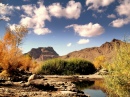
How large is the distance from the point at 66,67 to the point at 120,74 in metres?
55.6

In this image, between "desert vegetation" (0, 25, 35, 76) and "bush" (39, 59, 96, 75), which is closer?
"desert vegetation" (0, 25, 35, 76)

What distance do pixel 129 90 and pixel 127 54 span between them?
Answer: 2.47 m

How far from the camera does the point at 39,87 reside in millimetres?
29938

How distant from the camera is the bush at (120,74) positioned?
16.5 metres

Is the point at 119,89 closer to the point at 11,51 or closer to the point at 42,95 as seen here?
the point at 42,95

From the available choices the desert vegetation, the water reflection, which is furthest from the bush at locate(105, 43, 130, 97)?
the desert vegetation

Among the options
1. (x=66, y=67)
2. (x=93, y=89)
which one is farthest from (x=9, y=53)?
(x=66, y=67)

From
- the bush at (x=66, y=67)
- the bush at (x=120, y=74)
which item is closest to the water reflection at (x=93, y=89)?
the bush at (x=120, y=74)

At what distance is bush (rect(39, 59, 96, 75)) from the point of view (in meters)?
70.9

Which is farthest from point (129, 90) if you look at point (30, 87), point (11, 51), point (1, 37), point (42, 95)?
point (1, 37)

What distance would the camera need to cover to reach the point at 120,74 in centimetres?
1689

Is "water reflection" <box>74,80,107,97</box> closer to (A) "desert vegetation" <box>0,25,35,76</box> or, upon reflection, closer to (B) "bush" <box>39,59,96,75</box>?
(A) "desert vegetation" <box>0,25,35,76</box>

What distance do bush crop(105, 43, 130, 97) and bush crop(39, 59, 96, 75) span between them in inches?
2115

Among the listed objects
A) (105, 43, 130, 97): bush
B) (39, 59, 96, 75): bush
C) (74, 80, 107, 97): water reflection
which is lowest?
(74, 80, 107, 97): water reflection
